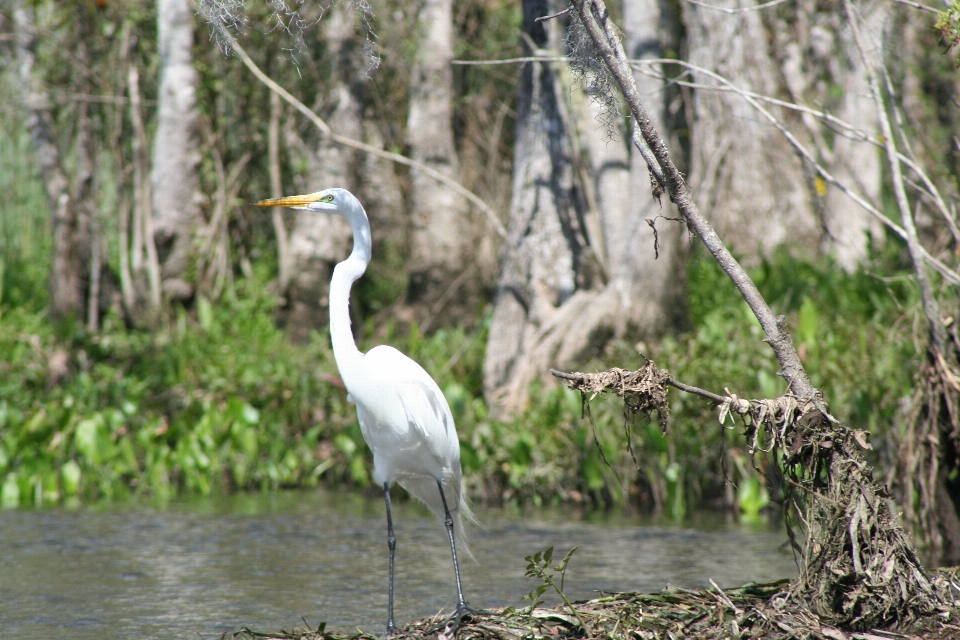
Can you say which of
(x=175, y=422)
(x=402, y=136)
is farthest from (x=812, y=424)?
(x=402, y=136)

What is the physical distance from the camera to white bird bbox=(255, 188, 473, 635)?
445 centimetres

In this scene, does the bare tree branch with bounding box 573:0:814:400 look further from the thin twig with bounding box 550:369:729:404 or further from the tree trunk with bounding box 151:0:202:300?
the tree trunk with bounding box 151:0:202:300

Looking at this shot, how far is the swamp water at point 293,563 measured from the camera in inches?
178

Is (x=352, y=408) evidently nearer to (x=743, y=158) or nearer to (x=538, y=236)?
(x=538, y=236)

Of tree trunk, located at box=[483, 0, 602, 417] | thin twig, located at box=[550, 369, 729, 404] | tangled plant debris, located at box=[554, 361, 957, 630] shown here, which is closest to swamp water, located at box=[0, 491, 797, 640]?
tangled plant debris, located at box=[554, 361, 957, 630]

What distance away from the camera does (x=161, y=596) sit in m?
4.86

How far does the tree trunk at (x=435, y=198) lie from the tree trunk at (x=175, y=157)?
97.1 inches

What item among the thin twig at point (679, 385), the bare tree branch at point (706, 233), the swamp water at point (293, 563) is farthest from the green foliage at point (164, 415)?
the bare tree branch at point (706, 233)

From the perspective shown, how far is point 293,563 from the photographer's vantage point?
5727 mm

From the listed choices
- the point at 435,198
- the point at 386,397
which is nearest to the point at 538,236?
the point at 435,198

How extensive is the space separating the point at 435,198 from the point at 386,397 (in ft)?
23.9

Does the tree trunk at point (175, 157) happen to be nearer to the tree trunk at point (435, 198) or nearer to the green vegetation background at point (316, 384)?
the green vegetation background at point (316, 384)

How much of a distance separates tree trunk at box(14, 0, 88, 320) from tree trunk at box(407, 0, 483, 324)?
143 inches

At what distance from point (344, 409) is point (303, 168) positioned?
13.7 ft
